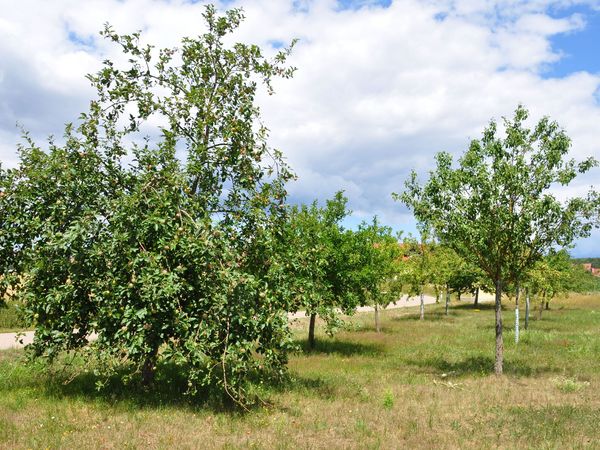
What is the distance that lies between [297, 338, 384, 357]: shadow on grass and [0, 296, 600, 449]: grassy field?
9.69 feet

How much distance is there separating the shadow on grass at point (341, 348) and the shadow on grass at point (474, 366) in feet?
9.38

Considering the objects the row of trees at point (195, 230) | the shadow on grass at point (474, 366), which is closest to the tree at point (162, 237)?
the row of trees at point (195, 230)

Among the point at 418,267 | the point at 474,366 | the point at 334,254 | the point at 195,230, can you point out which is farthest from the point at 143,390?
the point at 418,267

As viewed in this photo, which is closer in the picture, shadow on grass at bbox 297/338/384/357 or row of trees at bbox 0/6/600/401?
row of trees at bbox 0/6/600/401

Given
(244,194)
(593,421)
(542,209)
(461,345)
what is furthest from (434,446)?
(461,345)

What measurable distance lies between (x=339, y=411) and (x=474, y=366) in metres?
9.75

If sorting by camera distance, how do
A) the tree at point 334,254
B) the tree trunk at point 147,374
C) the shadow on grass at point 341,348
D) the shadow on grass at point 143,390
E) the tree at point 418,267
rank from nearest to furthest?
the shadow on grass at point 143,390
the tree trunk at point 147,374
the tree at point 334,254
the shadow on grass at point 341,348
the tree at point 418,267

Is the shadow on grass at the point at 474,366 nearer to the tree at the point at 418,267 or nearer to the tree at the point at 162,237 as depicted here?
the tree at the point at 162,237

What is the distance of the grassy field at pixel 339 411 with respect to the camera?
30.8ft

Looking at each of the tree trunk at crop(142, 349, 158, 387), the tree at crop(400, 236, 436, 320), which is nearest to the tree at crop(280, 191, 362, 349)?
the tree trunk at crop(142, 349, 158, 387)

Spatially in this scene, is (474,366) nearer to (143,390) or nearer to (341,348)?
(341,348)

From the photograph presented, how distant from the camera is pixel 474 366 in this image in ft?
63.6

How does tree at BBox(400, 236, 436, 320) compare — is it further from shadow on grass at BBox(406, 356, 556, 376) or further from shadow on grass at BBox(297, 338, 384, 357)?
shadow on grass at BBox(406, 356, 556, 376)

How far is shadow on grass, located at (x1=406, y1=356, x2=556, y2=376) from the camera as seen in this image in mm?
18078
